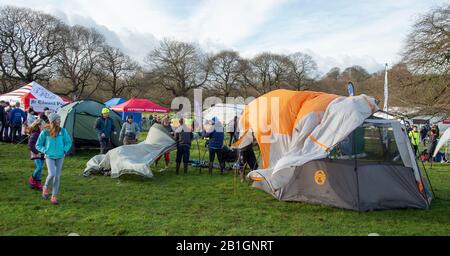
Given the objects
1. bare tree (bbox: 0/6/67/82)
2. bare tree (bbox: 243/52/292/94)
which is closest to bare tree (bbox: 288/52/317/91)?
bare tree (bbox: 243/52/292/94)

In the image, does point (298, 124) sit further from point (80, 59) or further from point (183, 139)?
point (80, 59)

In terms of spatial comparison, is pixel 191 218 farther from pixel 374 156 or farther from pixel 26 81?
pixel 26 81

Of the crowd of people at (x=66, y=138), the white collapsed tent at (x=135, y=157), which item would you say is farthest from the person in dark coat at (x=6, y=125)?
→ the white collapsed tent at (x=135, y=157)

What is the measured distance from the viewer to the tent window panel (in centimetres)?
785

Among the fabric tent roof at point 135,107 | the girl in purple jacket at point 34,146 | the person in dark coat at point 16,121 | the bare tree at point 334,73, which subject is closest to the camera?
the girl in purple jacket at point 34,146

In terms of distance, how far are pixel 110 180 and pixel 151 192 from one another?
174cm

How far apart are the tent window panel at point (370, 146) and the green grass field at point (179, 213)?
1118mm

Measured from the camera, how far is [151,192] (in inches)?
355

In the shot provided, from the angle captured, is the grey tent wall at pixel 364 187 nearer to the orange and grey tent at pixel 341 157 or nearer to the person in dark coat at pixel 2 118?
the orange and grey tent at pixel 341 157

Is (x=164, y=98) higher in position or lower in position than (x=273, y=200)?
higher

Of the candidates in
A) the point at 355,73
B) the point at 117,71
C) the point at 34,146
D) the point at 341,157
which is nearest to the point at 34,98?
the point at 34,146

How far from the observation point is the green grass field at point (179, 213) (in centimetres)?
623

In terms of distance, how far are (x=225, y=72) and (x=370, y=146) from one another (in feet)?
177
